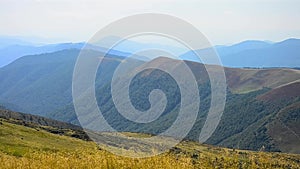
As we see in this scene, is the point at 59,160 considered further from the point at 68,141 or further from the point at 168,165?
the point at 68,141

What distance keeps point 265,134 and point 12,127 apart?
153 m

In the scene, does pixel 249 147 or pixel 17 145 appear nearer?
pixel 17 145

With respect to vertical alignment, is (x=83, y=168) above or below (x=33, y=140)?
above

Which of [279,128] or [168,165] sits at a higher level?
[168,165]

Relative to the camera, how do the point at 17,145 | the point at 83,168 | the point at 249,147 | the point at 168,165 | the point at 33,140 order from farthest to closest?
the point at 249,147, the point at 33,140, the point at 17,145, the point at 83,168, the point at 168,165

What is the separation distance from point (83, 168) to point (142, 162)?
6.85 ft

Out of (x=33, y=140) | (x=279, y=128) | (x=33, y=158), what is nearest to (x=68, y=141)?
(x=33, y=140)

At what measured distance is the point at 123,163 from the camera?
1337 cm

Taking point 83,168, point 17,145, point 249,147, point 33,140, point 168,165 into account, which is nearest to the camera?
point 168,165

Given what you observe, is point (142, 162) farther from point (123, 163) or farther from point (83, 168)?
point (83, 168)

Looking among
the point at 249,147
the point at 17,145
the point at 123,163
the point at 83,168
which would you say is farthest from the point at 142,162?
the point at 249,147

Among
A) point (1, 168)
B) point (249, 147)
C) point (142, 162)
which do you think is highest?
point (142, 162)

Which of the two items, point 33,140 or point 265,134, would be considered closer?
point 33,140

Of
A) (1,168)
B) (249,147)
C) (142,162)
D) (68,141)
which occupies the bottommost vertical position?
(249,147)
